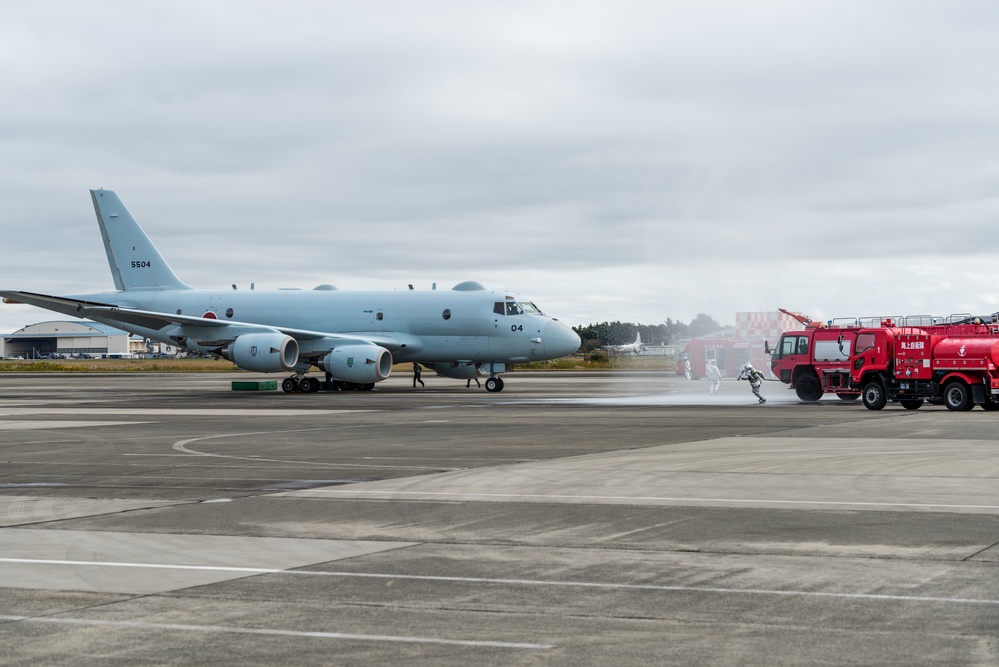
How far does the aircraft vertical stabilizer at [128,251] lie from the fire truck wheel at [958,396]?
34766 millimetres

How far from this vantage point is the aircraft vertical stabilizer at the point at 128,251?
5500 centimetres

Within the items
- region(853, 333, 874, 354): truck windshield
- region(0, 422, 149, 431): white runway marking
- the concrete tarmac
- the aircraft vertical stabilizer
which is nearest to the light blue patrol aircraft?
the aircraft vertical stabilizer

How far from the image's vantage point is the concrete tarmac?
7055mm

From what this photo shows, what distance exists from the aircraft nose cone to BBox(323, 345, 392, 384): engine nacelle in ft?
20.9

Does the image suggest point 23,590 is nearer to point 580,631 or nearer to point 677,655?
point 580,631

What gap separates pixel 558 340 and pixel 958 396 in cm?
1762

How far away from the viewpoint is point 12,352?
656ft

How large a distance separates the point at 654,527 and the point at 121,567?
16.5 ft

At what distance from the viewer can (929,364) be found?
A: 3444 cm

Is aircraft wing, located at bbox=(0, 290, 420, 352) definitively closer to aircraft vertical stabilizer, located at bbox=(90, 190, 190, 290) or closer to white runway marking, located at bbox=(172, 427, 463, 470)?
aircraft vertical stabilizer, located at bbox=(90, 190, 190, 290)

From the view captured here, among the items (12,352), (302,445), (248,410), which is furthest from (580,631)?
(12,352)

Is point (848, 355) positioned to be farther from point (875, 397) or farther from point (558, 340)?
point (558, 340)

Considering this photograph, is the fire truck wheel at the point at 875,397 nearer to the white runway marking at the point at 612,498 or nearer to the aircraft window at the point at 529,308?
the aircraft window at the point at 529,308

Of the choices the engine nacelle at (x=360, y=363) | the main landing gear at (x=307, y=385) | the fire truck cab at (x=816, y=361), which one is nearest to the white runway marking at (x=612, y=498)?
the fire truck cab at (x=816, y=361)
